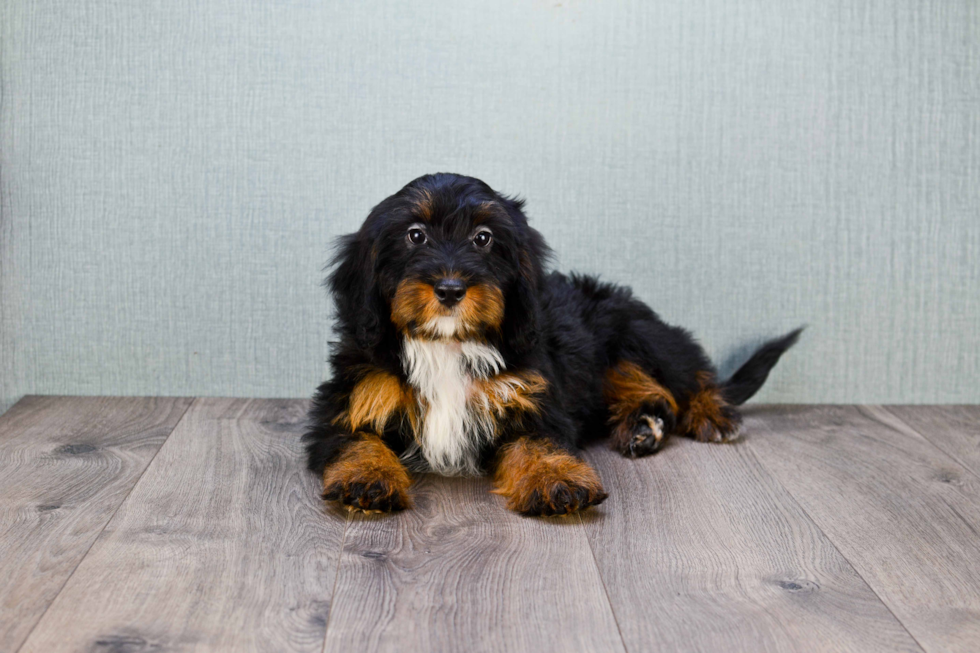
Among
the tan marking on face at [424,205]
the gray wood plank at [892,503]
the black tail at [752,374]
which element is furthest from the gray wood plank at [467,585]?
the black tail at [752,374]

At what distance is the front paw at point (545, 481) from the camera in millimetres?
2533

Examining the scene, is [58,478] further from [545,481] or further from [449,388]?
[545,481]

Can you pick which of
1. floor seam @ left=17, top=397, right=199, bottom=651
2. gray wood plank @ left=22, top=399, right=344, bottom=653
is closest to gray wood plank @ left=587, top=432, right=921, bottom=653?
gray wood plank @ left=22, top=399, right=344, bottom=653

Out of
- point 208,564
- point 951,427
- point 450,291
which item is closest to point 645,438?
point 450,291

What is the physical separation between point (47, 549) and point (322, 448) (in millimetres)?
794

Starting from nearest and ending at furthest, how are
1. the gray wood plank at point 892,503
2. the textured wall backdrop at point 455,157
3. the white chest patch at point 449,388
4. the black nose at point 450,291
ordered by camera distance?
the gray wood plank at point 892,503, the black nose at point 450,291, the white chest patch at point 449,388, the textured wall backdrop at point 455,157

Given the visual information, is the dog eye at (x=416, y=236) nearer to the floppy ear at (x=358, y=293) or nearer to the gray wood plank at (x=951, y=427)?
the floppy ear at (x=358, y=293)

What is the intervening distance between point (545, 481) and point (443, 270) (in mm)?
640

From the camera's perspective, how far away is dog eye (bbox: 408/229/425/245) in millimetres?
2666

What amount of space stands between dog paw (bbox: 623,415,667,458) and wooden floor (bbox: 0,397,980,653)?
6 cm

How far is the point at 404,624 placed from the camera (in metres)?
1.94

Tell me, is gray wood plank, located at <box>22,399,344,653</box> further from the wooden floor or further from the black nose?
the black nose

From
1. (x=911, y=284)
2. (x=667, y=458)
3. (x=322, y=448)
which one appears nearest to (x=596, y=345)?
(x=667, y=458)

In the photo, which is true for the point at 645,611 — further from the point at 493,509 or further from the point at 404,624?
the point at 493,509
